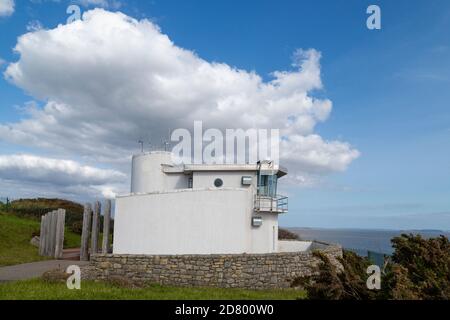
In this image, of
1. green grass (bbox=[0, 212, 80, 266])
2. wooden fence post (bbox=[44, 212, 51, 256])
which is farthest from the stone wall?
wooden fence post (bbox=[44, 212, 51, 256])

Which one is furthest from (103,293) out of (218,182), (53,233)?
(53,233)

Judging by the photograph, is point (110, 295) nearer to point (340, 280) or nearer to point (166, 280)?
point (166, 280)

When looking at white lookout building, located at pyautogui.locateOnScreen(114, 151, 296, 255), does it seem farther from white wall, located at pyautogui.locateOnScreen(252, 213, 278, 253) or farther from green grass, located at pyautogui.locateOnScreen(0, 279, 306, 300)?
green grass, located at pyautogui.locateOnScreen(0, 279, 306, 300)

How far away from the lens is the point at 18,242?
28.3m

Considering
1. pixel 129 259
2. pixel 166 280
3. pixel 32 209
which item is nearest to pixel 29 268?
pixel 129 259

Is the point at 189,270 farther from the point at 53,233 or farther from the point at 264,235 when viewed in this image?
the point at 53,233

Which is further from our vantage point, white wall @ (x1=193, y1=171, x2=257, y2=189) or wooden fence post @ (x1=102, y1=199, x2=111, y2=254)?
white wall @ (x1=193, y1=171, x2=257, y2=189)

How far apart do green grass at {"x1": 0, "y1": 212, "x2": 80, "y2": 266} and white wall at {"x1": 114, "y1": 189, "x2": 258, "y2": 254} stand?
22.6ft

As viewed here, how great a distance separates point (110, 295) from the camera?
12.1 metres

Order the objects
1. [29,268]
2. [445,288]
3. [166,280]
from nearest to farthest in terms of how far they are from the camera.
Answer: [445,288] < [166,280] < [29,268]

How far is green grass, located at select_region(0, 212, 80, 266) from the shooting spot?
76.0 ft

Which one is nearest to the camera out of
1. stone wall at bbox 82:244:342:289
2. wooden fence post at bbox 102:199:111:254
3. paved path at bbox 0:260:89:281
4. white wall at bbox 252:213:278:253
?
stone wall at bbox 82:244:342:289

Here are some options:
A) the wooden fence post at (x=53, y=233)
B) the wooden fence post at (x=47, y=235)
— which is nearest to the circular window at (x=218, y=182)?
the wooden fence post at (x=53, y=233)

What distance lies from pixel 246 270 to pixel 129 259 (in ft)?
15.0
